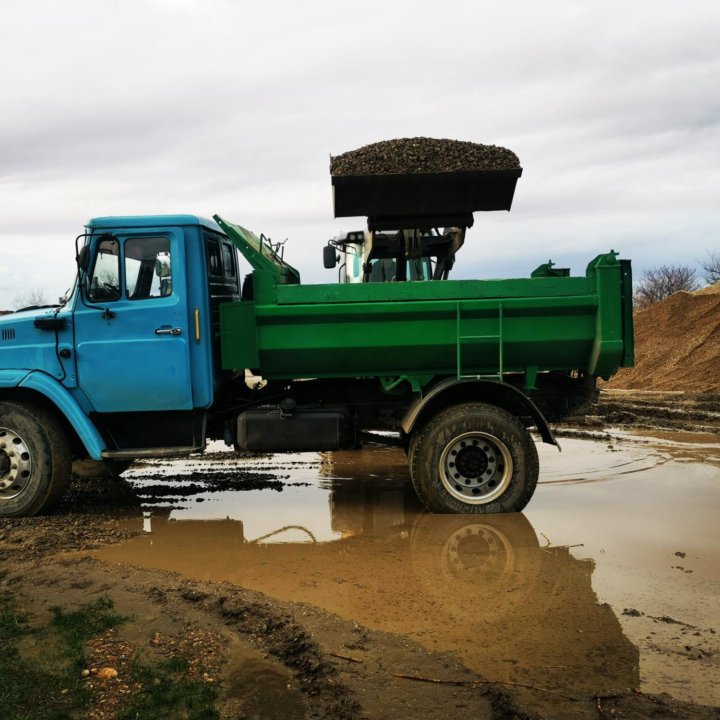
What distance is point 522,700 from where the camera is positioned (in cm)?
334

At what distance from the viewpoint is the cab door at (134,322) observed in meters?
6.57

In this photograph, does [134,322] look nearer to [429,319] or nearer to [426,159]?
[429,319]

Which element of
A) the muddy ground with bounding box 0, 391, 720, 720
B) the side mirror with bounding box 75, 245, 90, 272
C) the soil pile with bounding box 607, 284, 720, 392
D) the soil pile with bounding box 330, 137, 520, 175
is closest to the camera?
the muddy ground with bounding box 0, 391, 720, 720

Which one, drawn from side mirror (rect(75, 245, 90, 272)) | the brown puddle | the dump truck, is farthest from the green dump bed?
the brown puddle

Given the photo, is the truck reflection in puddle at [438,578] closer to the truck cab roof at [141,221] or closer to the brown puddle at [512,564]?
the brown puddle at [512,564]

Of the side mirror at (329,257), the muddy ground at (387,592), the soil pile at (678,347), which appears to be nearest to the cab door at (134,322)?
the muddy ground at (387,592)

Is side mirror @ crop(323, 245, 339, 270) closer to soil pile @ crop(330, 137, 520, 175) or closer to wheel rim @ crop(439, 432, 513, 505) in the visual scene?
soil pile @ crop(330, 137, 520, 175)

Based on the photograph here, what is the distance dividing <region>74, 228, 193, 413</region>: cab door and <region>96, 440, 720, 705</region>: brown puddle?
128cm

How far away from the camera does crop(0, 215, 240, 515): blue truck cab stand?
259 inches

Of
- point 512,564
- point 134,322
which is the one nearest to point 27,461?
point 134,322

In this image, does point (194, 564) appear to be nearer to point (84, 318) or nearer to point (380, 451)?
point (84, 318)

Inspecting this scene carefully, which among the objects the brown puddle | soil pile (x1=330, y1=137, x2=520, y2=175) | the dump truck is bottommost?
the brown puddle

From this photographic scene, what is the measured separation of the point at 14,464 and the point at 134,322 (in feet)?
5.42

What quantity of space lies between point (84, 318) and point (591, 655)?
4.95 m
